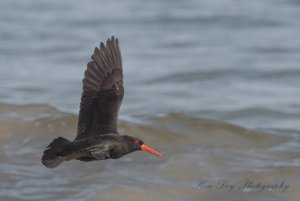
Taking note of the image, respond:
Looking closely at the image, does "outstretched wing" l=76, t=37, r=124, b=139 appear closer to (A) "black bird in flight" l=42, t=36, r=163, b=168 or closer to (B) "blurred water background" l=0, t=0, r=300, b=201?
(A) "black bird in flight" l=42, t=36, r=163, b=168

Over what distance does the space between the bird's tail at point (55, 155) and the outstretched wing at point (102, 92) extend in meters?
0.52

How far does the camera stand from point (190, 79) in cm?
1498

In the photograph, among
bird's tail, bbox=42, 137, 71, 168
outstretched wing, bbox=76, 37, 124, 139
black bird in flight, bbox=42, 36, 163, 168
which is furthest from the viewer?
outstretched wing, bbox=76, 37, 124, 139

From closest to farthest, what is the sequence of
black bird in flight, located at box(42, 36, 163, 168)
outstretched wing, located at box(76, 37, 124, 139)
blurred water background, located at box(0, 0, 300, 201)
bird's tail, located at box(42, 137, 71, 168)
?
bird's tail, located at box(42, 137, 71, 168) < black bird in flight, located at box(42, 36, 163, 168) < outstretched wing, located at box(76, 37, 124, 139) < blurred water background, located at box(0, 0, 300, 201)

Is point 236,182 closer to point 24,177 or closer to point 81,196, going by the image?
point 81,196

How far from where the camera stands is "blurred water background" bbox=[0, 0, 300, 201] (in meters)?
10.0

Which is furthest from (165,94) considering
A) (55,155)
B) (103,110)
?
(55,155)

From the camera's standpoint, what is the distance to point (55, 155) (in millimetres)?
7695

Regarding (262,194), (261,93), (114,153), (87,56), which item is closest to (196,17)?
(87,56)

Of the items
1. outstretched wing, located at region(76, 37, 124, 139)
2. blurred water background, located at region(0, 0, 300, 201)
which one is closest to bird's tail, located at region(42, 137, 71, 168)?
outstretched wing, located at region(76, 37, 124, 139)

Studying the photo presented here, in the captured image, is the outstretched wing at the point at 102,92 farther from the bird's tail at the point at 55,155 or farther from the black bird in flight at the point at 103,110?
the bird's tail at the point at 55,155

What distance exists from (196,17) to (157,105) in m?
6.27

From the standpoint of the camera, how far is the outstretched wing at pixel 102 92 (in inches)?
328

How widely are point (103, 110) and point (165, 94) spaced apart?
5.85 metres
